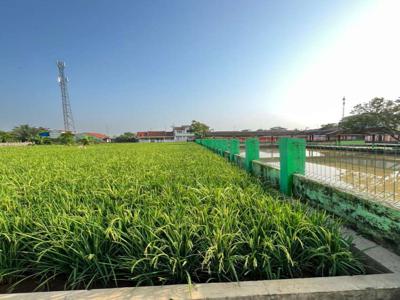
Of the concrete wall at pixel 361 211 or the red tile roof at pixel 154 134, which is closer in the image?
the concrete wall at pixel 361 211

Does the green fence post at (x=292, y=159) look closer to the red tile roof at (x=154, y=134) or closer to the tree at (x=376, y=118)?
the tree at (x=376, y=118)

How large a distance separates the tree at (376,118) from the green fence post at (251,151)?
32.8 m

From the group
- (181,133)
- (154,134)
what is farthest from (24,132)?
(181,133)

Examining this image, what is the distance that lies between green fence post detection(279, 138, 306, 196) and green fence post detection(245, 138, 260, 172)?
1975 millimetres

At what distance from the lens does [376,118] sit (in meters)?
32.7

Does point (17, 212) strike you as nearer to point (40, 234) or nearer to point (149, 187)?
point (40, 234)

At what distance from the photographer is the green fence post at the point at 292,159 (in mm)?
3724

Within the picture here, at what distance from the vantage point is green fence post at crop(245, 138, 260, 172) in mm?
5853

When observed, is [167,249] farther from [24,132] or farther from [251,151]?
[24,132]

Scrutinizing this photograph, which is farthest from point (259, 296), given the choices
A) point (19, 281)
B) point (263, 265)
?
point (19, 281)

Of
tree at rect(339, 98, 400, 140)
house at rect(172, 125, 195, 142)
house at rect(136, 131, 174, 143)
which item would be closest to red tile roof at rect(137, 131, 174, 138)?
house at rect(136, 131, 174, 143)

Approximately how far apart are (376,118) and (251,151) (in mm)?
36378

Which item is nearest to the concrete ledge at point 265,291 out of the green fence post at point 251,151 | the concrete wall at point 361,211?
the concrete wall at point 361,211

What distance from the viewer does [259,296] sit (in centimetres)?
143
